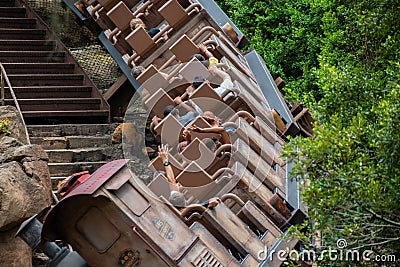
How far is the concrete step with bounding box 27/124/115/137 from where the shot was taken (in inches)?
654

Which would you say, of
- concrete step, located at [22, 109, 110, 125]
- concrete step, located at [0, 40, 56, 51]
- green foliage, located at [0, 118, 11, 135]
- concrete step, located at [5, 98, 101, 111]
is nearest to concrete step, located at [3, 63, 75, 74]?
concrete step, located at [0, 40, 56, 51]

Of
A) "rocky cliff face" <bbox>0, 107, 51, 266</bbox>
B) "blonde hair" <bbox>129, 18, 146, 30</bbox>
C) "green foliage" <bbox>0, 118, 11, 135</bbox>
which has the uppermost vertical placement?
"green foliage" <bbox>0, 118, 11, 135</bbox>

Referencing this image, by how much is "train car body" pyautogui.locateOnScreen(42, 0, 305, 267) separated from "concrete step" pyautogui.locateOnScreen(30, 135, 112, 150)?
1286 mm

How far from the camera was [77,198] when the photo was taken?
11.2m

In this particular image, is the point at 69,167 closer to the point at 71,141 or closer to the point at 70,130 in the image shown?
the point at 71,141

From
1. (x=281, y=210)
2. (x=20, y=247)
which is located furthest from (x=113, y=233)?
(x=281, y=210)

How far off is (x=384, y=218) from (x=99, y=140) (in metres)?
8.46

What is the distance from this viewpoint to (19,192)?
12.0m

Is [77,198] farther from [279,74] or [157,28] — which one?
[279,74]

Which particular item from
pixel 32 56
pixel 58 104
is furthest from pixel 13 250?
pixel 32 56

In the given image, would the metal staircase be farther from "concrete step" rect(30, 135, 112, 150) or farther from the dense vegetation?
the dense vegetation

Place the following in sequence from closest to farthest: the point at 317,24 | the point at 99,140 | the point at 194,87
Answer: the point at 194,87
the point at 99,140
the point at 317,24

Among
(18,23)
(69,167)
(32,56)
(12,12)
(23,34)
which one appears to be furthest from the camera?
(12,12)

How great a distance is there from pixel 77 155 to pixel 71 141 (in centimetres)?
52
